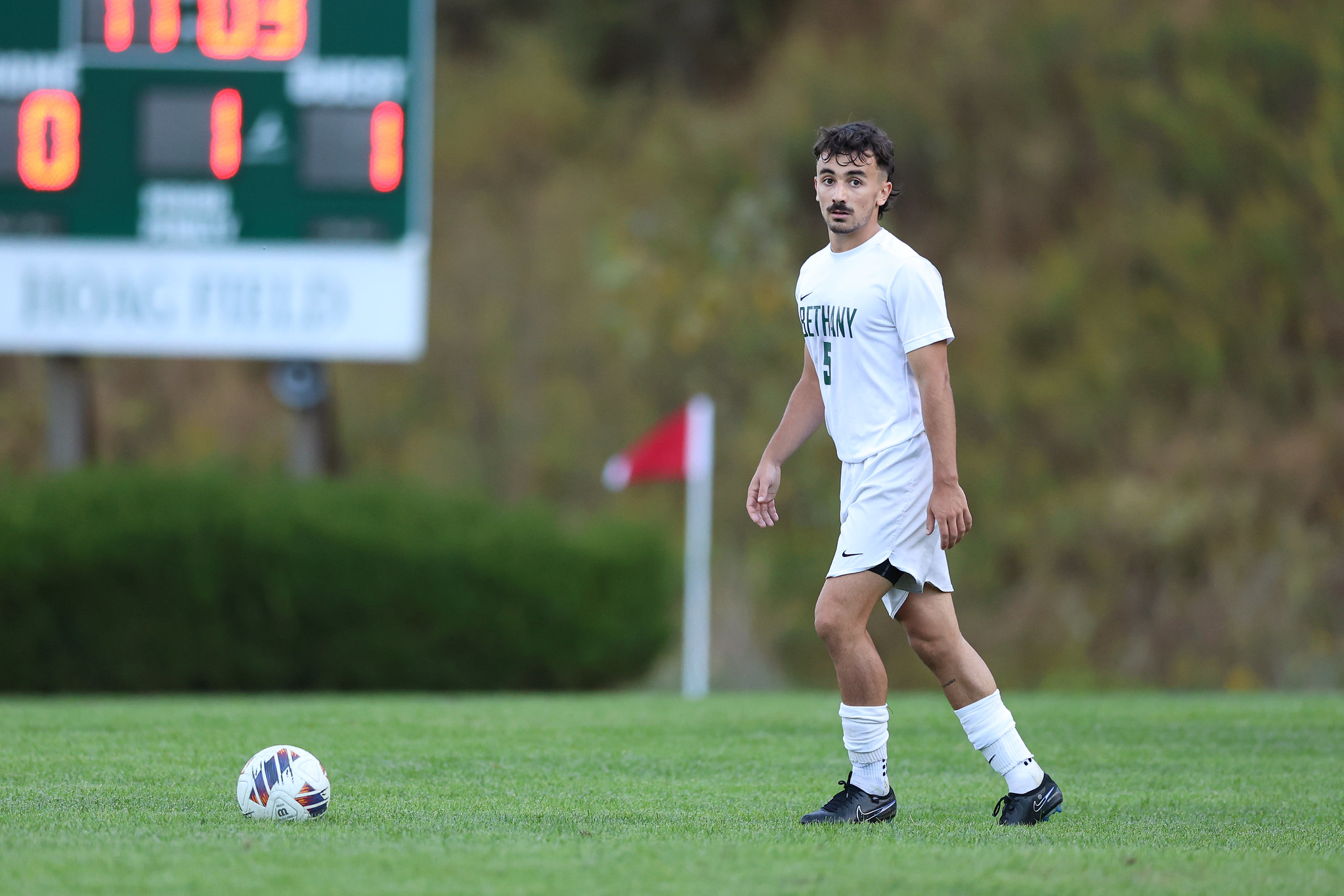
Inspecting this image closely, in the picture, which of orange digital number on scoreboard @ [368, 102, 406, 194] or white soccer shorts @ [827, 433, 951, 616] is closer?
white soccer shorts @ [827, 433, 951, 616]

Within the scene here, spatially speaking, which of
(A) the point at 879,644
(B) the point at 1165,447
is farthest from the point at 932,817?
(B) the point at 1165,447

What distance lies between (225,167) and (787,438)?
9318 millimetres

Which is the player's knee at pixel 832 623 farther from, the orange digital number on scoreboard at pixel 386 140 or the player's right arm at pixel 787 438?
the orange digital number on scoreboard at pixel 386 140

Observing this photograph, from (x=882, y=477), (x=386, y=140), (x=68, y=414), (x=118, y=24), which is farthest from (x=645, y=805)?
(x=68, y=414)

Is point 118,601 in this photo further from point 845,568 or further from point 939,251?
point 939,251

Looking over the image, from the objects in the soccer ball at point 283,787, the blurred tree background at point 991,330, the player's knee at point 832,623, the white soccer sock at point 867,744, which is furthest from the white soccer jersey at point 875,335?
the blurred tree background at point 991,330

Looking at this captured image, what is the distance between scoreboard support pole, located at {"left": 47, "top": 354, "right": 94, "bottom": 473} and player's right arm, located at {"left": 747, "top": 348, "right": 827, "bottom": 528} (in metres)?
10.7

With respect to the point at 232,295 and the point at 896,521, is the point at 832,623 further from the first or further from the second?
the point at 232,295

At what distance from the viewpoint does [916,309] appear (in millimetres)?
4684

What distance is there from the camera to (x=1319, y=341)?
20688mm

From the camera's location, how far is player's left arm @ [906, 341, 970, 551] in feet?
15.1

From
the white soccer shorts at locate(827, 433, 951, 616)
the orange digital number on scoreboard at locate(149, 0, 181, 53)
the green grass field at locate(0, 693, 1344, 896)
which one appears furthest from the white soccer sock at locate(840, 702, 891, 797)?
the orange digital number on scoreboard at locate(149, 0, 181, 53)

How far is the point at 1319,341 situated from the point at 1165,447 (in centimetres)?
221

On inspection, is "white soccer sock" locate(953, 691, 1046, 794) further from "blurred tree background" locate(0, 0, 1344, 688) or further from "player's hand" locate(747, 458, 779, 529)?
"blurred tree background" locate(0, 0, 1344, 688)
